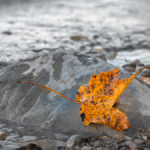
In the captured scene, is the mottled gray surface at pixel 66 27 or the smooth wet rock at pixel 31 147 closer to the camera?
the smooth wet rock at pixel 31 147

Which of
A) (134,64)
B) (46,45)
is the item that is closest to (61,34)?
(46,45)

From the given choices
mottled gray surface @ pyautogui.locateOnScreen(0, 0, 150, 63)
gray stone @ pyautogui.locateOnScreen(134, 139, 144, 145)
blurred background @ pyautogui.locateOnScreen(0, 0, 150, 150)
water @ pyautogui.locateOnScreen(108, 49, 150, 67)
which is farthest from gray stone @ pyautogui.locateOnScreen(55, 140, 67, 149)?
water @ pyautogui.locateOnScreen(108, 49, 150, 67)

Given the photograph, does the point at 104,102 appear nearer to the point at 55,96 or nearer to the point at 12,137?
the point at 55,96

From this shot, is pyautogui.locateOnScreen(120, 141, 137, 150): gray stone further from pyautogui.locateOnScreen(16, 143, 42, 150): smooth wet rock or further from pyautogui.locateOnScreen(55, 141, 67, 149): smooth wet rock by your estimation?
pyautogui.locateOnScreen(16, 143, 42, 150): smooth wet rock

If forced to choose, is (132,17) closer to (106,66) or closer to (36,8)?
(36,8)

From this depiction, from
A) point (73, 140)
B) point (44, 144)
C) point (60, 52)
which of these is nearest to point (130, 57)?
point (60, 52)

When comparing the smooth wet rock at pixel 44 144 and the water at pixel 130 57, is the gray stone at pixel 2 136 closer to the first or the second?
the smooth wet rock at pixel 44 144

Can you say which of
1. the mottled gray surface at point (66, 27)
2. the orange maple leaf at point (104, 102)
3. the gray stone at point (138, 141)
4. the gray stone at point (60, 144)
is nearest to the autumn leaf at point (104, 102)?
the orange maple leaf at point (104, 102)
